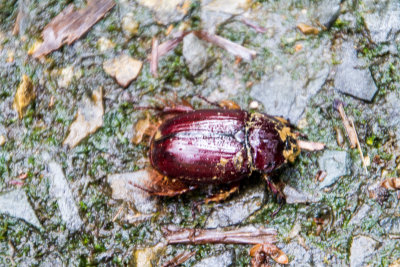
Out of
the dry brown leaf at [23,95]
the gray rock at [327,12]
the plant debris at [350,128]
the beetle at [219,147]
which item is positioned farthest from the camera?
the gray rock at [327,12]

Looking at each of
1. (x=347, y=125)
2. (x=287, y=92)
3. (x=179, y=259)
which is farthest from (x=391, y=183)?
(x=179, y=259)

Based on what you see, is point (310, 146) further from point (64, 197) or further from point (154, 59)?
point (64, 197)

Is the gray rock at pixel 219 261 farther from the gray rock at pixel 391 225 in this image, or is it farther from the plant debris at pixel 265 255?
the gray rock at pixel 391 225

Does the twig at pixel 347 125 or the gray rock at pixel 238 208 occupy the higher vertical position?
the twig at pixel 347 125

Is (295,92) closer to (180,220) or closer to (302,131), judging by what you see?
(302,131)

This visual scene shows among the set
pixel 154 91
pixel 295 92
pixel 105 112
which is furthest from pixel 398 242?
pixel 105 112

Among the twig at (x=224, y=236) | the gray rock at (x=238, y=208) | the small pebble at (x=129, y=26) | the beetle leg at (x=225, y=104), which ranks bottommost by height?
the twig at (x=224, y=236)

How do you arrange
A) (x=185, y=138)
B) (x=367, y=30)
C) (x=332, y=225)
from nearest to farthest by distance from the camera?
1. (x=185, y=138)
2. (x=332, y=225)
3. (x=367, y=30)

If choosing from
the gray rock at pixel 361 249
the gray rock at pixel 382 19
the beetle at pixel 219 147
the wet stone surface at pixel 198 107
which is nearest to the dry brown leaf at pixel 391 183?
the wet stone surface at pixel 198 107
